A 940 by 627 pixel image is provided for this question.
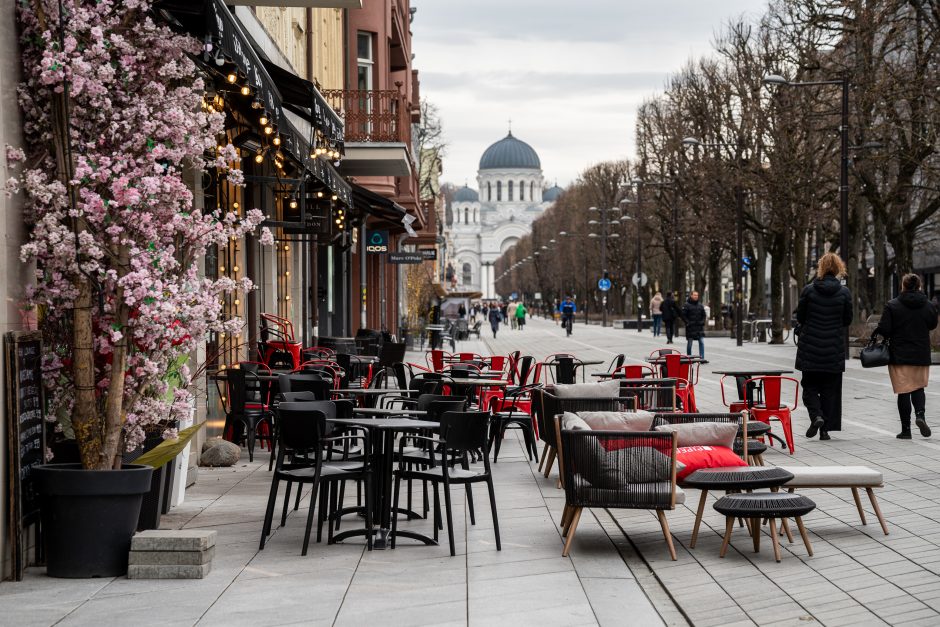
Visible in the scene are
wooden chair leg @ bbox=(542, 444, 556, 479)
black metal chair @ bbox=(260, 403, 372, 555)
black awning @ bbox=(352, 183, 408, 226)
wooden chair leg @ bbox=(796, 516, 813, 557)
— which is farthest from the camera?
black awning @ bbox=(352, 183, 408, 226)

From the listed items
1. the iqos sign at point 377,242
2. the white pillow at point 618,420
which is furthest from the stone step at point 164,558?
the iqos sign at point 377,242

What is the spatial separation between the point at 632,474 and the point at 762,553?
0.95 m

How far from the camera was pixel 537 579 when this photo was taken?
7.98 m

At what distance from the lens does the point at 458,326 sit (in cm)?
5697

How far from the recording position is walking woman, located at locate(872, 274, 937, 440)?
15.2m

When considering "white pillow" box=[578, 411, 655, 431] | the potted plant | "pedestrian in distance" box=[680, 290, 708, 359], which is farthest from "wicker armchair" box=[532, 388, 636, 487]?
"pedestrian in distance" box=[680, 290, 708, 359]

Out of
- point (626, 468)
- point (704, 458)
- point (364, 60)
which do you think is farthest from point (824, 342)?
point (364, 60)

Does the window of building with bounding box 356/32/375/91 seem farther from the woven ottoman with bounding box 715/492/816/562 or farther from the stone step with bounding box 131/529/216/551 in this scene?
the stone step with bounding box 131/529/216/551

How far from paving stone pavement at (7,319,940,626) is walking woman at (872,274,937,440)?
4.29 meters

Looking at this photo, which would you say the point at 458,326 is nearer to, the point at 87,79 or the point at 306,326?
the point at 306,326

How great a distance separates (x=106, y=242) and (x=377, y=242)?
84.9 feet

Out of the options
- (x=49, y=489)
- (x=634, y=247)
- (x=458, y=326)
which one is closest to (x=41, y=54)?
(x=49, y=489)

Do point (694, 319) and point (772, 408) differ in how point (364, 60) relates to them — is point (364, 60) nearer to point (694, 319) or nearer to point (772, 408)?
point (694, 319)

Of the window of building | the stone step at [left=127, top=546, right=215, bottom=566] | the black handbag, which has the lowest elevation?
the stone step at [left=127, top=546, right=215, bottom=566]
